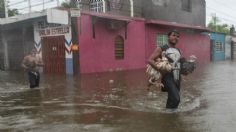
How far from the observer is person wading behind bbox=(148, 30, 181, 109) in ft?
22.3

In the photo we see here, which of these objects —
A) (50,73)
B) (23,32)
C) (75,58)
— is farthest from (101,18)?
(23,32)

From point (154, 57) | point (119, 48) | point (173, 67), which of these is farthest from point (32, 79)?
point (119, 48)

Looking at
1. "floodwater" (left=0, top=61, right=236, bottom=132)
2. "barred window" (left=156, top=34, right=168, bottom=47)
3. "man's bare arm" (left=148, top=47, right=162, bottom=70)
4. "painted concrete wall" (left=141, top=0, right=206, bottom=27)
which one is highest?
"painted concrete wall" (left=141, top=0, right=206, bottom=27)

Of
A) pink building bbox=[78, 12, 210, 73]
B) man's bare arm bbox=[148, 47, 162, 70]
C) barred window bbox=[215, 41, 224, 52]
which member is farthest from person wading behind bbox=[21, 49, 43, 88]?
barred window bbox=[215, 41, 224, 52]

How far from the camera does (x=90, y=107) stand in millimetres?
7816

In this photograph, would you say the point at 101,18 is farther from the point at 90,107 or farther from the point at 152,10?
the point at 90,107

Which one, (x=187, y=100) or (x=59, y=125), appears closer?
(x=59, y=125)

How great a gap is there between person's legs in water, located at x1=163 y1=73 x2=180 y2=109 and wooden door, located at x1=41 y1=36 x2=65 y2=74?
1186 centimetres

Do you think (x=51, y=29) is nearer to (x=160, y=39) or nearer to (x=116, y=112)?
(x=160, y=39)

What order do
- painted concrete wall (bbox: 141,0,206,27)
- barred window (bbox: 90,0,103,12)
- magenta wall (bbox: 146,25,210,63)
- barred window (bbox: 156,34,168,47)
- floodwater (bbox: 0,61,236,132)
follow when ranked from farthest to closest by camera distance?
painted concrete wall (bbox: 141,0,206,27)
barred window (bbox: 156,34,168,47)
magenta wall (bbox: 146,25,210,63)
barred window (bbox: 90,0,103,12)
floodwater (bbox: 0,61,236,132)

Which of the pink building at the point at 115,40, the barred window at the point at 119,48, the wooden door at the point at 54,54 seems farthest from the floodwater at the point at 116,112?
the barred window at the point at 119,48

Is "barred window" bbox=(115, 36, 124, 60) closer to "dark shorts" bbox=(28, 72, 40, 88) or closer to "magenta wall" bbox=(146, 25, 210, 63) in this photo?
"magenta wall" bbox=(146, 25, 210, 63)

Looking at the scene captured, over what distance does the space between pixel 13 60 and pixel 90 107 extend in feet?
54.6

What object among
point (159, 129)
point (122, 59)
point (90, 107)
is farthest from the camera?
point (122, 59)
